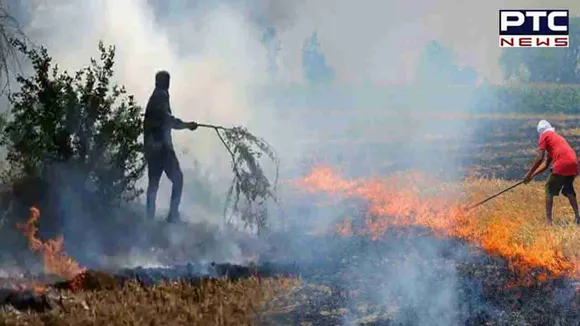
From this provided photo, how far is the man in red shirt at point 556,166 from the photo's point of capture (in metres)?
11.2

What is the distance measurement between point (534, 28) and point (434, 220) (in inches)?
196

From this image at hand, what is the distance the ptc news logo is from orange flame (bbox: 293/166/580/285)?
337 centimetres

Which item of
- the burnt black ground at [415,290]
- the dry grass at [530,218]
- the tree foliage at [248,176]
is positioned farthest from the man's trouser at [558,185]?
the tree foliage at [248,176]

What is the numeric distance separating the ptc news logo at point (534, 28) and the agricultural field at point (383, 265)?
2278 mm

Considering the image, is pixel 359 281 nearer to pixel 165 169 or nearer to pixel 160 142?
pixel 165 169

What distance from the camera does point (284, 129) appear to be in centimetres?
1428

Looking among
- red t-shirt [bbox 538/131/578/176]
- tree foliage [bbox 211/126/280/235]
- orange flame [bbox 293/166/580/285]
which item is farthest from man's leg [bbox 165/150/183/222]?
red t-shirt [bbox 538/131/578/176]

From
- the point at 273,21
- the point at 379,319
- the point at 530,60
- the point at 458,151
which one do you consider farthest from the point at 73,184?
the point at 530,60

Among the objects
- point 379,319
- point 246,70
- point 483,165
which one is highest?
point 246,70

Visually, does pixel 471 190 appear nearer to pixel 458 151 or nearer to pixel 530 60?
pixel 458 151

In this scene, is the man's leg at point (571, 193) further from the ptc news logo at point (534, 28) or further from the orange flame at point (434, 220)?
the ptc news logo at point (534, 28)

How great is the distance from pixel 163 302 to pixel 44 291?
4.06 feet

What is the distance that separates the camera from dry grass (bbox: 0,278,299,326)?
24.6 ft

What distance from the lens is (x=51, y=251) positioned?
9.00m
